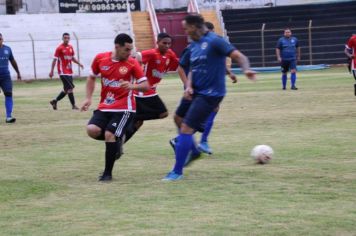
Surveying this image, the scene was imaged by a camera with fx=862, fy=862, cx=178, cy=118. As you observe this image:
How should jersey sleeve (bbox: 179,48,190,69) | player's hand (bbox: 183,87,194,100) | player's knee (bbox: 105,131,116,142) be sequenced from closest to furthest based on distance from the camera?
player's hand (bbox: 183,87,194,100)
player's knee (bbox: 105,131,116,142)
jersey sleeve (bbox: 179,48,190,69)

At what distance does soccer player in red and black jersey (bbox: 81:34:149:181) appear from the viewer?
10320mm

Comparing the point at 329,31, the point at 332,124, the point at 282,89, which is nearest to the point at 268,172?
the point at 332,124

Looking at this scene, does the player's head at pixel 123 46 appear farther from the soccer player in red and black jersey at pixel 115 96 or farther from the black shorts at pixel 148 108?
the black shorts at pixel 148 108

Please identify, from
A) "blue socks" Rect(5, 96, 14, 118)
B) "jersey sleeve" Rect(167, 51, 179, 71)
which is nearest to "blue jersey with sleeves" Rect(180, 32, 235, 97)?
"jersey sleeve" Rect(167, 51, 179, 71)

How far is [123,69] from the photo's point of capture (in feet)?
34.3

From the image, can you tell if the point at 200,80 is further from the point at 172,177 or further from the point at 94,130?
the point at 94,130

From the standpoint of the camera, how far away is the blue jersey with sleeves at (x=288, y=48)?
29531 mm

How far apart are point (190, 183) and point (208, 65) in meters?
1.38

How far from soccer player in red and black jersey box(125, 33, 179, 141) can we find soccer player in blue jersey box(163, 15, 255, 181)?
2.28 meters

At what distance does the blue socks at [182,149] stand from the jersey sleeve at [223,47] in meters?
1.07

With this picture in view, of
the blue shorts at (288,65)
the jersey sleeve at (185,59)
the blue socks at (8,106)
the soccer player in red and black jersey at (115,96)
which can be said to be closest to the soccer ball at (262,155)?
the jersey sleeve at (185,59)

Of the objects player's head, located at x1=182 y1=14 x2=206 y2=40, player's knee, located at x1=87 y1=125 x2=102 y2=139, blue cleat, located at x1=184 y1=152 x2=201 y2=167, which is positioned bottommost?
blue cleat, located at x1=184 y1=152 x2=201 y2=167

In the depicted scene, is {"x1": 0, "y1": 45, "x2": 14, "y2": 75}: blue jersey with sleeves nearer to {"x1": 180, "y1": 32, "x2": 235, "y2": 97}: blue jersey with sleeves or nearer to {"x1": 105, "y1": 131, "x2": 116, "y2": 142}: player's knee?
{"x1": 105, "y1": 131, "x2": 116, "y2": 142}: player's knee

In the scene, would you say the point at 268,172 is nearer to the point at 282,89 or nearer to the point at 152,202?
the point at 152,202
